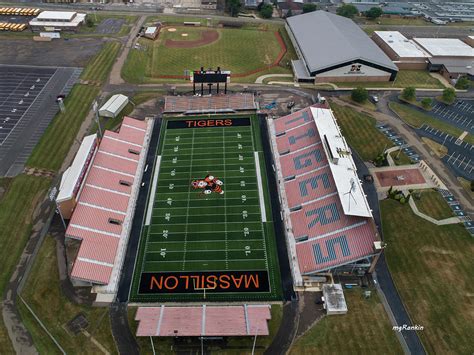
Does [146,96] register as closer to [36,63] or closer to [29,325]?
[36,63]

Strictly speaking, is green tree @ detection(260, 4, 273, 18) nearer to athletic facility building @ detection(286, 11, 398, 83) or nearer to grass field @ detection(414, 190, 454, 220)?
athletic facility building @ detection(286, 11, 398, 83)

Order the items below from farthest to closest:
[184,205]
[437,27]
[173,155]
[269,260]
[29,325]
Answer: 1. [437,27]
2. [173,155]
3. [184,205]
4. [269,260]
5. [29,325]

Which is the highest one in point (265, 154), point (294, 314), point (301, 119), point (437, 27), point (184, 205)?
point (437, 27)

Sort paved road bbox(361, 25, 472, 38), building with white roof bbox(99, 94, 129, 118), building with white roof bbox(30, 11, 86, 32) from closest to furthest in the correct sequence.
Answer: building with white roof bbox(99, 94, 129, 118), building with white roof bbox(30, 11, 86, 32), paved road bbox(361, 25, 472, 38)

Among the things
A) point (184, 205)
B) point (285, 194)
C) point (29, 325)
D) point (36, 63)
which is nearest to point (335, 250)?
point (285, 194)

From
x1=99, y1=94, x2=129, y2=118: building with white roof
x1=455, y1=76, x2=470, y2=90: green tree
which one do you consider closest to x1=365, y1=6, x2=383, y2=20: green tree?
x1=455, y1=76, x2=470, y2=90: green tree

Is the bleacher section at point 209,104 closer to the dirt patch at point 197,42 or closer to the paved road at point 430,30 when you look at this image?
the dirt patch at point 197,42
